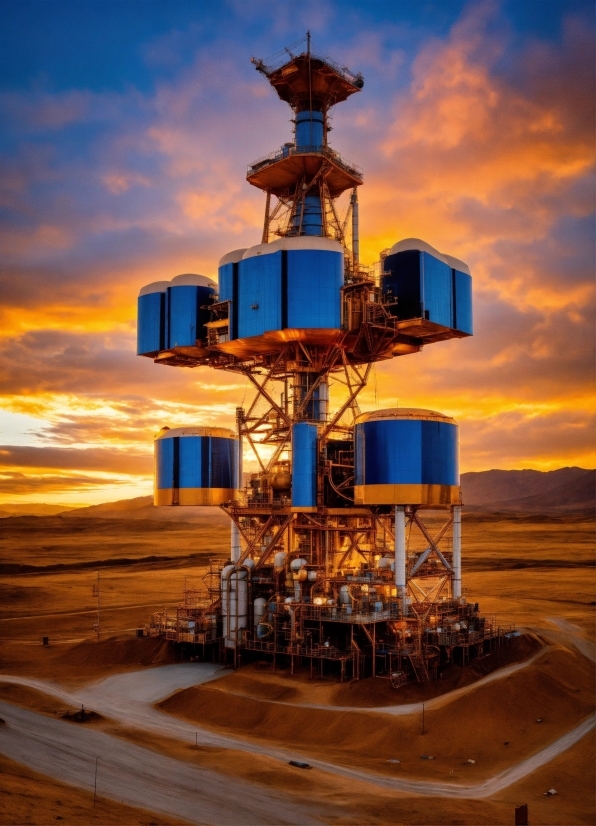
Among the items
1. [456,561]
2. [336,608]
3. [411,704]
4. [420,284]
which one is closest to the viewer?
[411,704]

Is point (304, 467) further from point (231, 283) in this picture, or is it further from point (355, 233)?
point (355, 233)

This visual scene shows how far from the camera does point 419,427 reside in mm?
50125

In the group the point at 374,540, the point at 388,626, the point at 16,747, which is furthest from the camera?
the point at 374,540

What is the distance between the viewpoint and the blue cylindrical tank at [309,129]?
62500mm

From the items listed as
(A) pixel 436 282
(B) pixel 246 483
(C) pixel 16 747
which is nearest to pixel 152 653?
(B) pixel 246 483

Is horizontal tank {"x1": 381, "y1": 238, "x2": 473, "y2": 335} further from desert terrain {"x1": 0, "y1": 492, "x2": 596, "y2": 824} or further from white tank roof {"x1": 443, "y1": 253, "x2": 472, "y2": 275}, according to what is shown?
desert terrain {"x1": 0, "y1": 492, "x2": 596, "y2": 824}

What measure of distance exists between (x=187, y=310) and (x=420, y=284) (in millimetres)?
19774

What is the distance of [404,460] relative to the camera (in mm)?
49469

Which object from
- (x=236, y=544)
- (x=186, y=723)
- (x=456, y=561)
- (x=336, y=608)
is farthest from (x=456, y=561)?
(x=186, y=723)

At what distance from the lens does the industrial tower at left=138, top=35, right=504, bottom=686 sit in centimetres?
4953

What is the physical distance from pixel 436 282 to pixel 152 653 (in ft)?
111

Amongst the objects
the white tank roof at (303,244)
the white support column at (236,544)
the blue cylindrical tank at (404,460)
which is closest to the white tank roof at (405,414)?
the blue cylindrical tank at (404,460)

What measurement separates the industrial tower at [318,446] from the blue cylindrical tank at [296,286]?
0.34 feet

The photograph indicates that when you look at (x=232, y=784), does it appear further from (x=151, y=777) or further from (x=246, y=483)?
A: (x=246, y=483)
